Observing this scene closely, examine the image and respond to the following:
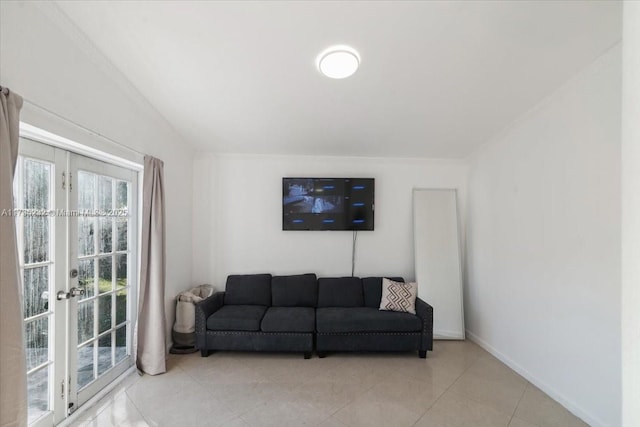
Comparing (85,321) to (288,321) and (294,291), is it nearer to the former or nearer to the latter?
(288,321)

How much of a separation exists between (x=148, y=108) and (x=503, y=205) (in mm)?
3832

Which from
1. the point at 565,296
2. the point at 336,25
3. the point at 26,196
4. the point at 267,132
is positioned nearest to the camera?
the point at 26,196

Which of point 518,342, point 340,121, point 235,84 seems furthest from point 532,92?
point 235,84

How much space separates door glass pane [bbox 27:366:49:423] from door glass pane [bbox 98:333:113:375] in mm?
458

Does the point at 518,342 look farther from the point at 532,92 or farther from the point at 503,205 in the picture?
the point at 532,92

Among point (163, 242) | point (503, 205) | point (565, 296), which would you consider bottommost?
point (565, 296)

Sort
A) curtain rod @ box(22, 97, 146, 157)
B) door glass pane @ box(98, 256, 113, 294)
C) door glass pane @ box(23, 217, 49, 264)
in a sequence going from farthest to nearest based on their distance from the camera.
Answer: door glass pane @ box(98, 256, 113, 294) → door glass pane @ box(23, 217, 49, 264) → curtain rod @ box(22, 97, 146, 157)

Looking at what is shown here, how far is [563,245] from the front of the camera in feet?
7.48

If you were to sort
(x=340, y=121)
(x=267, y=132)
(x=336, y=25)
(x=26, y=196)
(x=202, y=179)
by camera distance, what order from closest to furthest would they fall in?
(x=26, y=196), (x=336, y=25), (x=340, y=121), (x=267, y=132), (x=202, y=179)

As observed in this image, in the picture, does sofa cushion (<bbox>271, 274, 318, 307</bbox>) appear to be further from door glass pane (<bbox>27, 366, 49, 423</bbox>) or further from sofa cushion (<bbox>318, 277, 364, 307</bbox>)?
door glass pane (<bbox>27, 366, 49, 423</bbox>)

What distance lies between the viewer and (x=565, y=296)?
7.40ft

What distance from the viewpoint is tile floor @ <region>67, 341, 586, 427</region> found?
2.05 metres

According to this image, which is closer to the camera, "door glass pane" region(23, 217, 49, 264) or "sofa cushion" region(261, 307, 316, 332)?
"door glass pane" region(23, 217, 49, 264)

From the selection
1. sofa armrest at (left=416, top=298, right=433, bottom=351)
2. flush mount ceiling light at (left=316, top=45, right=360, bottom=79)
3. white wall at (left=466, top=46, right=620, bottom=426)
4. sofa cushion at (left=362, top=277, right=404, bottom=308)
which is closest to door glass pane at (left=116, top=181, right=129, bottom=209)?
flush mount ceiling light at (left=316, top=45, right=360, bottom=79)
